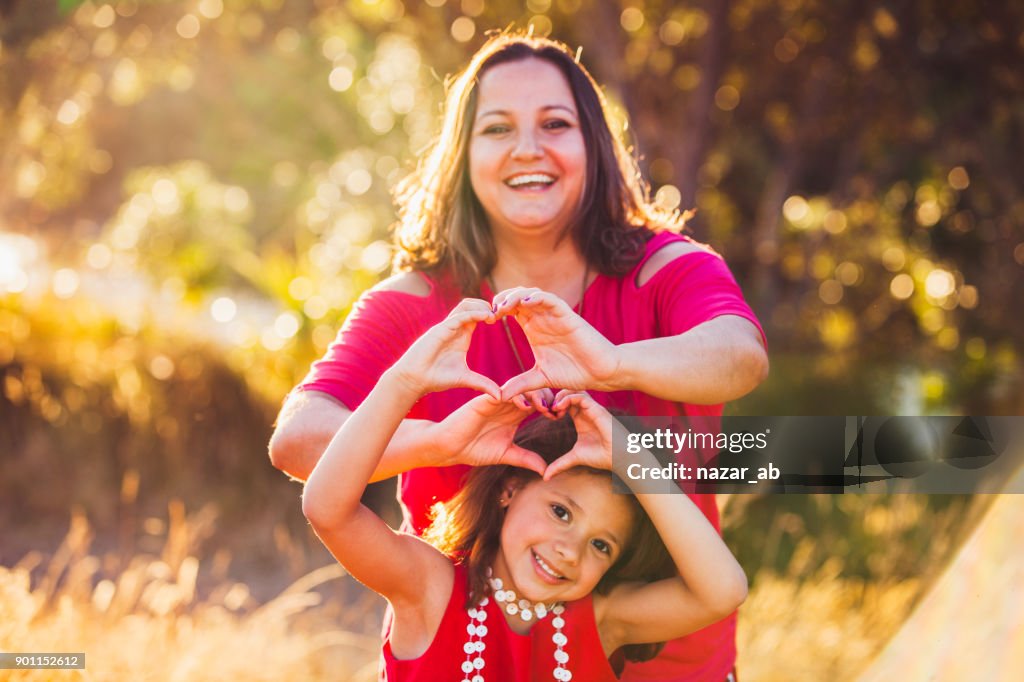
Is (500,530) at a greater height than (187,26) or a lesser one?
lesser

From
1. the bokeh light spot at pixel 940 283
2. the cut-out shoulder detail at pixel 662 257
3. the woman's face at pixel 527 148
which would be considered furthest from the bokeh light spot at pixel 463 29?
the cut-out shoulder detail at pixel 662 257

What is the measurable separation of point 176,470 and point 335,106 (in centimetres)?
1131

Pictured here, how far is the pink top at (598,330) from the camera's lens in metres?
2.15

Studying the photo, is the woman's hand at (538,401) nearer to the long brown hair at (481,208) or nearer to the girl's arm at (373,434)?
the girl's arm at (373,434)

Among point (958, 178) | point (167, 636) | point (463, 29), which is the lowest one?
point (167, 636)

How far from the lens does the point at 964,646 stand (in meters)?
1.70

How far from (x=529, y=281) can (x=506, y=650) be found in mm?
906

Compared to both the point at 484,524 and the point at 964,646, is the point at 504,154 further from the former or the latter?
the point at 964,646

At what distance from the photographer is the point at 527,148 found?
226 cm

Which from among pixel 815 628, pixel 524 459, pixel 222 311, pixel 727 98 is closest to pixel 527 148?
pixel 524 459

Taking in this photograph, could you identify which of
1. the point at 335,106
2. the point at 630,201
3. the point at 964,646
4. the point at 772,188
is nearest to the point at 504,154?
the point at 630,201

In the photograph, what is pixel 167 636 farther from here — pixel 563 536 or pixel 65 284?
pixel 65 284

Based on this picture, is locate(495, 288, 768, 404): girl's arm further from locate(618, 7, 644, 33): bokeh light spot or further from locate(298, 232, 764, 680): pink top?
locate(618, 7, 644, 33): bokeh light spot

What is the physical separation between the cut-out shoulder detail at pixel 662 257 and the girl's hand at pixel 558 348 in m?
0.52
